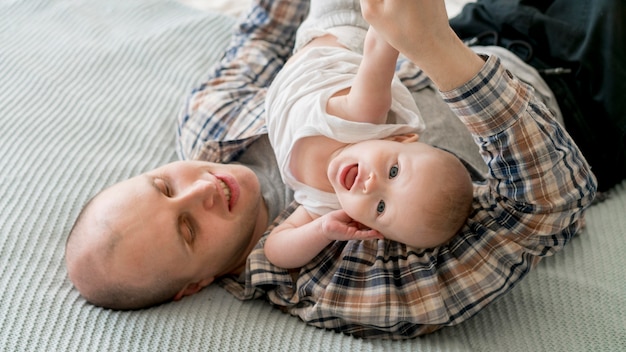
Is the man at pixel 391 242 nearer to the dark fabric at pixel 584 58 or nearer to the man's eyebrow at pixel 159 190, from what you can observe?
the man's eyebrow at pixel 159 190

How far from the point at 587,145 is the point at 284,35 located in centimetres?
78

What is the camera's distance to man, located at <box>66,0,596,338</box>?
2.39 ft

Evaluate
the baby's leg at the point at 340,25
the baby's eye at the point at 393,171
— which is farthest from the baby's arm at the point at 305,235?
the baby's leg at the point at 340,25

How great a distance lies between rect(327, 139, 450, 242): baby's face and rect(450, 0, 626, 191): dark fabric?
0.50 metres

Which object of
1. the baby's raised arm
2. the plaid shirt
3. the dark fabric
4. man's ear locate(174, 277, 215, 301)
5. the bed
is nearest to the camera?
the baby's raised arm

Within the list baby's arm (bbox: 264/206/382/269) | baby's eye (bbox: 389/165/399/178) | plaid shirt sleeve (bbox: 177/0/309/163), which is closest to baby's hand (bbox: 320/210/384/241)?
baby's arm (bbox: 264/206/382/269)

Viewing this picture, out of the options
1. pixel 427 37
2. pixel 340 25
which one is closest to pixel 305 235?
pixel 427 37

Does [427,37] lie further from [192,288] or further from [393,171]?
[192,288]

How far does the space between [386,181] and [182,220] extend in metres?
0.37

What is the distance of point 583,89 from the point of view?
1.20 metres

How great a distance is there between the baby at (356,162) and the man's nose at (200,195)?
0.43ft

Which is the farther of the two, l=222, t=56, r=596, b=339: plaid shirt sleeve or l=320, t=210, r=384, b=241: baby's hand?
l=320, t=210, r=384, b=241: baby's hand

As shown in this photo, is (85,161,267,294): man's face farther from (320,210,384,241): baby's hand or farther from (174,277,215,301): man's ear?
(320,210,384,241): baby's hand

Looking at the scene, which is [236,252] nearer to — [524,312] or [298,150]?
[298,150]
